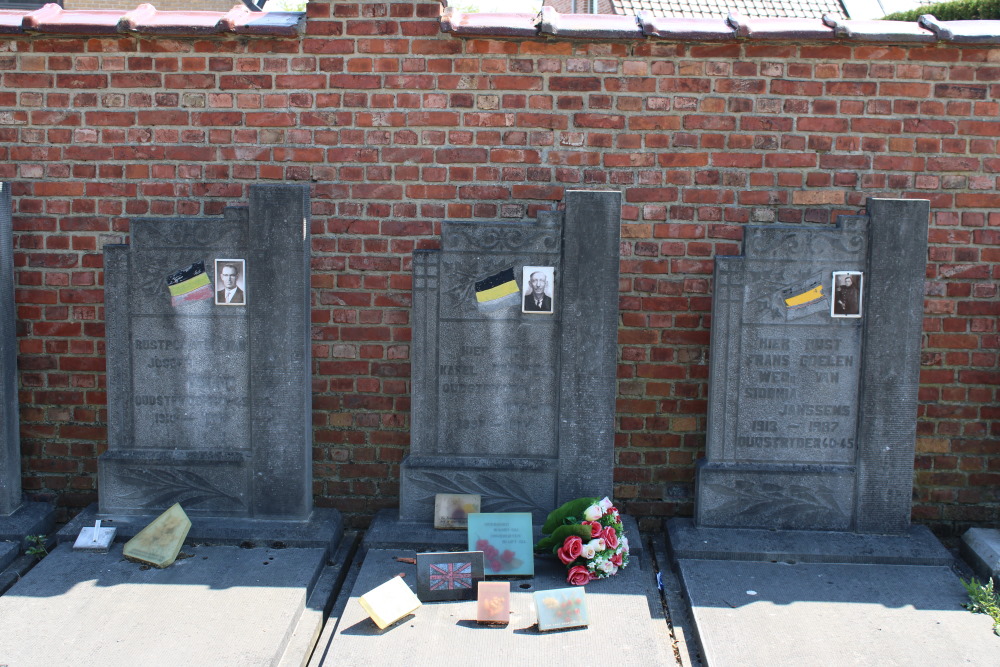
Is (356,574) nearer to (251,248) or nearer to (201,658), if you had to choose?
(201,658)

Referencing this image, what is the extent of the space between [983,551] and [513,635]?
2.26 m

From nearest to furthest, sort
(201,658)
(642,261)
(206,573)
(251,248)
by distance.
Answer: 1. (201,658)
2. (206,573)
3. (251,248)
4. (642,261)

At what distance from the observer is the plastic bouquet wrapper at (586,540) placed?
3.61m

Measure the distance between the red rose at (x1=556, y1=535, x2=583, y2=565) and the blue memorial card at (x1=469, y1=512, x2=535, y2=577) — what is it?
152mm

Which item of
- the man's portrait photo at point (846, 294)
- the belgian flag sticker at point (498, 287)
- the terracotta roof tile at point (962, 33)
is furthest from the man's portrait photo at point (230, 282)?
the terracotta roof tile at point (962, 33)

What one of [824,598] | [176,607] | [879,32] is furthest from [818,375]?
[176,607]

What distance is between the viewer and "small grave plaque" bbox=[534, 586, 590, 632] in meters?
3.22

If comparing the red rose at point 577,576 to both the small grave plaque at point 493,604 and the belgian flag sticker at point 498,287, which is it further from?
the belgian flag sticker at point 498,287

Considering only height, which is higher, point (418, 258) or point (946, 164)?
point (946, 164)

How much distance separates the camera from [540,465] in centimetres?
401

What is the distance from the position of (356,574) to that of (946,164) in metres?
3.42

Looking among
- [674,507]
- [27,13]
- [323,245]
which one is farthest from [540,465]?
[27,13]

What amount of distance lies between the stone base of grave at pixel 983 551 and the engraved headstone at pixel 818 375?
0.31 meters

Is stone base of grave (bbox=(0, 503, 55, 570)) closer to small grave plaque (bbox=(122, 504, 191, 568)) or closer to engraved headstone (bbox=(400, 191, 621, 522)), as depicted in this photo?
small grave plaque (bbox=(122, 504, 191, 568))
